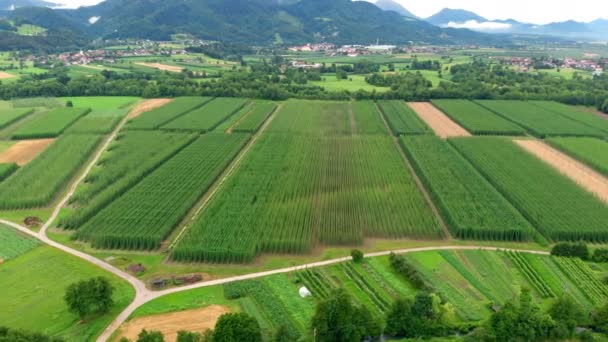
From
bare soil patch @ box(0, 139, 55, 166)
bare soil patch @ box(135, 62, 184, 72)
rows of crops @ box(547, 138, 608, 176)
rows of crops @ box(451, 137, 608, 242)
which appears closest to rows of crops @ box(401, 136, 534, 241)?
rows of crops @ box(451, 137, 608, 242)

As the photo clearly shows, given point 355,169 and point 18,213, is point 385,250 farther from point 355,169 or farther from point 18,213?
point 18,213

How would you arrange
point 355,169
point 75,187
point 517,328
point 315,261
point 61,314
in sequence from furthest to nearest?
point 355,169
point 75,187
point 315,261
point 61,314
point 517,328

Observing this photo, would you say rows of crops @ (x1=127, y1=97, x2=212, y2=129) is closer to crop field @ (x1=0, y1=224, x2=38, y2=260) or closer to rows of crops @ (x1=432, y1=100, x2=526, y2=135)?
crop field @ (x1=0, y1=224, x2=38, y2=260)

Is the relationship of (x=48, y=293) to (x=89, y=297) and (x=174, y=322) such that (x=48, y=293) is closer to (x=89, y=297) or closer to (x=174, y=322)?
(x=89, y=297)

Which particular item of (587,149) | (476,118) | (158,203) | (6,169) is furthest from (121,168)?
(587,149)

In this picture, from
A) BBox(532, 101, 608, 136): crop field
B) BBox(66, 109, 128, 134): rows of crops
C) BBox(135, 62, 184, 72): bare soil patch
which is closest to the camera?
BBox(66, 109, 128, 134): rows of crops

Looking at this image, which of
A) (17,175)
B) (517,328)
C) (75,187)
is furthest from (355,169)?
(17,175)
